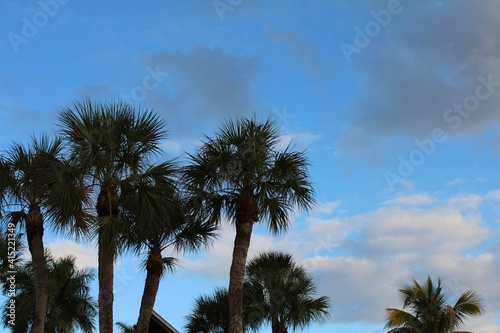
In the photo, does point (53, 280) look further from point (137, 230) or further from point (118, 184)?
point (118, 184)

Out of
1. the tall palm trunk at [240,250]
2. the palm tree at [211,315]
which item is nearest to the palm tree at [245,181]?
the tall palm trunk at [240,250]

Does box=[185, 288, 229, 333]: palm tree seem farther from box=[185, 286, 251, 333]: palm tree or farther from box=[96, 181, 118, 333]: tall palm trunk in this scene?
box=[96, 181, 118, 333]: tall palm trunk

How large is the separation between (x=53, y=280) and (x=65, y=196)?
11391 millimetres

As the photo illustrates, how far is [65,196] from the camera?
795 inches

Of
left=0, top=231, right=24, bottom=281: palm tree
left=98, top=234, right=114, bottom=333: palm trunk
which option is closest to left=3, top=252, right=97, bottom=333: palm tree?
left=0, top=231, right=24, bottom=281: palm tree

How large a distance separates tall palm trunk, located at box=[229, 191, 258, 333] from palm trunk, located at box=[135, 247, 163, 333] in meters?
3.17

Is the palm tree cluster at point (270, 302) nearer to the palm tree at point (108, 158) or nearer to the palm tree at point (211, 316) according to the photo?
the palm tree at point (211, 316)

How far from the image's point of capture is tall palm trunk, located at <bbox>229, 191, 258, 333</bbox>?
21562 millimetres

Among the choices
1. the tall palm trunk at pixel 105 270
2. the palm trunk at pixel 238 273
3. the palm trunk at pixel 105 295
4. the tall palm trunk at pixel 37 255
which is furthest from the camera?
the tall palm trunk at pixel 37 255

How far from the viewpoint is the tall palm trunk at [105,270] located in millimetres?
19656

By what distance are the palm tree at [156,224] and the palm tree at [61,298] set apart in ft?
25.2

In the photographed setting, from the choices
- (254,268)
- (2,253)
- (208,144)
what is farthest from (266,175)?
(2,253)

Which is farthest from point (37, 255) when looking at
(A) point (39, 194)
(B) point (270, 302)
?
(B) point (270, 302)

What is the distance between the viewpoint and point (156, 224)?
Answer: 69.3 ft
